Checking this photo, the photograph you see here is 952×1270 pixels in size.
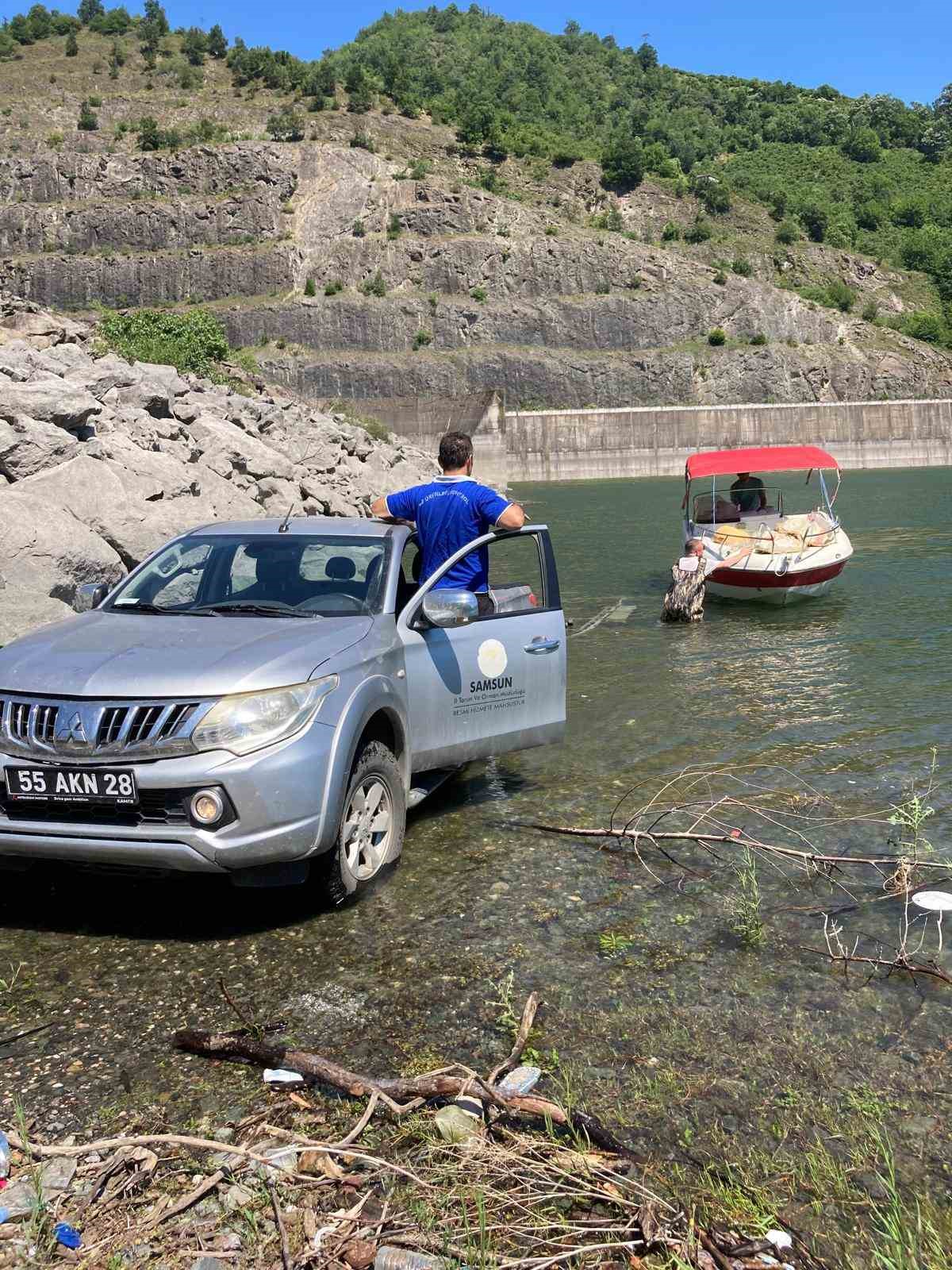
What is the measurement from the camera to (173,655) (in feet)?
16.6

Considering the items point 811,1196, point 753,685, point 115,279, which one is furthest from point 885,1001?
point 115,279

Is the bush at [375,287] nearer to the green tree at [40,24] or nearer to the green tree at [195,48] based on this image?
the green tree at [195,48]

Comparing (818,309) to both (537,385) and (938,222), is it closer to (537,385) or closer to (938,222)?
(537,385)

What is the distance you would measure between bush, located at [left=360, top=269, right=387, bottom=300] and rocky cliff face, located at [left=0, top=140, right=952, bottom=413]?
279 mm

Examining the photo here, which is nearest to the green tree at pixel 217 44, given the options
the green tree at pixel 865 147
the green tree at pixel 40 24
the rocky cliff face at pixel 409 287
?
the green tree at pixel 40 24

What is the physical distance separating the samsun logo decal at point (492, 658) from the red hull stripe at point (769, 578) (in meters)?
11.8

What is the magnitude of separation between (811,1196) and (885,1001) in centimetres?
143

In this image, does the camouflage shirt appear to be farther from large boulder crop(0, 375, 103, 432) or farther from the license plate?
the license plate

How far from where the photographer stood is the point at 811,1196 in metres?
3.21

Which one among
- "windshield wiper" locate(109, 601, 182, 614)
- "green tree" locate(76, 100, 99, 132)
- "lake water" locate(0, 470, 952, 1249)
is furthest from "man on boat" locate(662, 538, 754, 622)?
"green tree" locate(76, 100, 99, 132)

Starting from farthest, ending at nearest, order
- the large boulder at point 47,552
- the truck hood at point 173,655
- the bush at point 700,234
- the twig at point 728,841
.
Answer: the bush at point 700,234, the large boulder at point 47,552, the twig at point 728,841, the truck hood at point 173,655

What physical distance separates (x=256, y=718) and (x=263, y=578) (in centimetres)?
186

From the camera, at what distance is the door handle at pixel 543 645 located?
671cm

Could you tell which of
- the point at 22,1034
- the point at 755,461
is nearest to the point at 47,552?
the point at 22,1034
